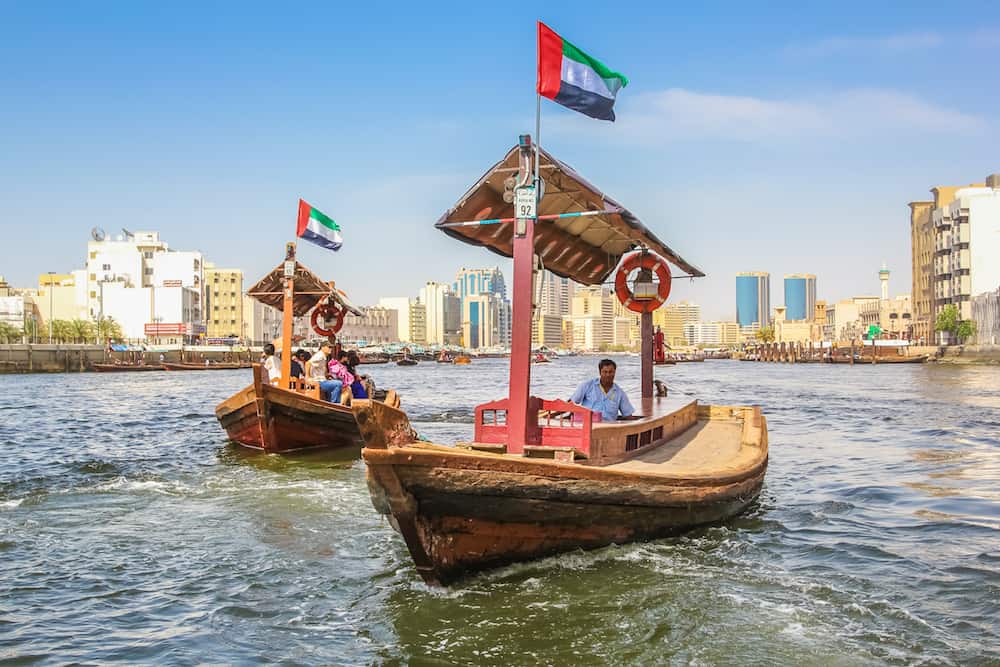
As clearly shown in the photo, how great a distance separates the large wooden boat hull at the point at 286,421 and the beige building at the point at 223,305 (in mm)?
114800

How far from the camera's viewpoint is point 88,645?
585 centimetres

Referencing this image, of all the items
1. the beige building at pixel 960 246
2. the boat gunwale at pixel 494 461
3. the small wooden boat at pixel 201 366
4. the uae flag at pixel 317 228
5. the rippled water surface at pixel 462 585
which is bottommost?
the small wooden boat at pixel 201 366

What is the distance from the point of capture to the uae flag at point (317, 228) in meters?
17.0

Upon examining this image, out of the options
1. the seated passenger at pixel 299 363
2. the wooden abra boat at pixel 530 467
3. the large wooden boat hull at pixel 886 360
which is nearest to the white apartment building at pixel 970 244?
the large wooden boat hull at pixel 886 360

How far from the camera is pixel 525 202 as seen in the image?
7.53 meters

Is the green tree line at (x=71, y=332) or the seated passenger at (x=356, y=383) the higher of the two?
the green tree line at (x=71, y=332)

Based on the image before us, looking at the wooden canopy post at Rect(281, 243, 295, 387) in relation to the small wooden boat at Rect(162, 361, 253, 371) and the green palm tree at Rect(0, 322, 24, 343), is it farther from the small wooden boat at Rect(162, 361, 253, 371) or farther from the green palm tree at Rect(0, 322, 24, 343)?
the green palm tree at Rect(0, 322, 24, 343)

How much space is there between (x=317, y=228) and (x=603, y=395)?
9791 mm

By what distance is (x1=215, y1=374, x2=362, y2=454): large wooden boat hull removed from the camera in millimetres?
15320

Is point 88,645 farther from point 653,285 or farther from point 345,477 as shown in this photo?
point 653,285

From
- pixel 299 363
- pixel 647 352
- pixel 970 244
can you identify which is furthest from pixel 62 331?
pixel 970 244

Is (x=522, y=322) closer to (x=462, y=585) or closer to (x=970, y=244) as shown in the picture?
(x=462, y=585)

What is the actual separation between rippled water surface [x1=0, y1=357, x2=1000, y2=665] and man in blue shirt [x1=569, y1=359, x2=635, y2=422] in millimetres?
1674

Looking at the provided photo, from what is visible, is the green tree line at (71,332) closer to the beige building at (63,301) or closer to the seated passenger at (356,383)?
the beige building at (63,301)
